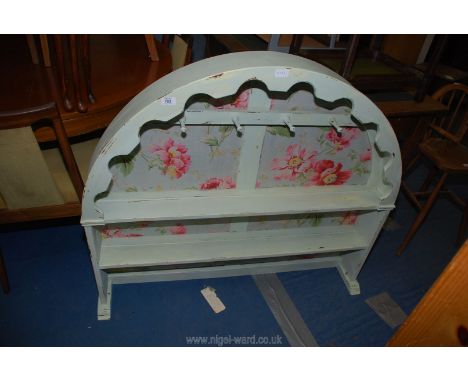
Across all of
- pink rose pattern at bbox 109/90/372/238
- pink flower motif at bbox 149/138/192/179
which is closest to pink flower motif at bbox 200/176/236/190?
pink rose pattern at bbox 109/90/372/238

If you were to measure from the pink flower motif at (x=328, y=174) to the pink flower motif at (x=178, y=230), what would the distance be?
0.60 metres

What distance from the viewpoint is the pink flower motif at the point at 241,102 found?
1.19 meters

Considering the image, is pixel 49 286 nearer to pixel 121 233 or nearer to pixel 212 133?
pixel 121 233

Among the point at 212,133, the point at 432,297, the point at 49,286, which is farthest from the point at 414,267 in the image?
the point at 49,286

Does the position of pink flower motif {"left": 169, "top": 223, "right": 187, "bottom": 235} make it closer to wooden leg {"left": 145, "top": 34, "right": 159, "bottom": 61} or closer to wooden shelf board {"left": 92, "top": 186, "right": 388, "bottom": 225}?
wooden shelf board {"left": 92, "top": 186, "right": 388, "bottom": 225}

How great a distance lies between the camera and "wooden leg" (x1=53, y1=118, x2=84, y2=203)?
4.06 ft

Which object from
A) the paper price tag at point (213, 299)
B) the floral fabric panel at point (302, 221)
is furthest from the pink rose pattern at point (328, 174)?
the paper price tag at point (213, 299)

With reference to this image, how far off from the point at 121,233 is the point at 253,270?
72 centimetres

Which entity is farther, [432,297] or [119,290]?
[119,290]

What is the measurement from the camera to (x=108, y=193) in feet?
4.34

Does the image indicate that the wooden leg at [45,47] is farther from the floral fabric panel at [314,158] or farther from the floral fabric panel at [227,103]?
the floral fabric panel at [314,158]

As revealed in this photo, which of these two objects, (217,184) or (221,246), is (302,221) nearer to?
(221,246)

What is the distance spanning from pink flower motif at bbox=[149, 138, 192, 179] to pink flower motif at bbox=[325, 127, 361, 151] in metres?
0.56

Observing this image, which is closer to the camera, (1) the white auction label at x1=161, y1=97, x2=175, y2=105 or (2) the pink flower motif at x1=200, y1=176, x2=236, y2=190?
(1) the white auction label at x1=161, y1=97, x2=175, y2=105
